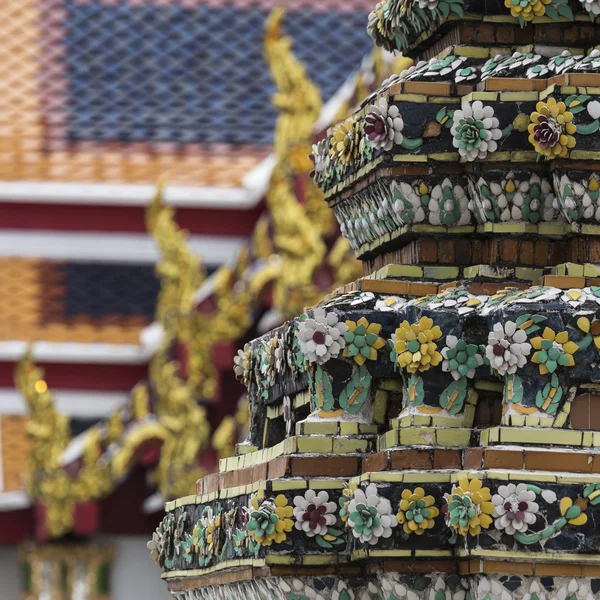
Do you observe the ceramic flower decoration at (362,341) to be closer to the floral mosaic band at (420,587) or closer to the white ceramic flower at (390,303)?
the white ceramic flower at (390,303)

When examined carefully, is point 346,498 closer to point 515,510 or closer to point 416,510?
point 416,510

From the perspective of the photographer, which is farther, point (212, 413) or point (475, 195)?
point (212, 413)

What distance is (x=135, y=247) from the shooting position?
70.7 ft

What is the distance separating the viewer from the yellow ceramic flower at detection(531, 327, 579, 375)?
608 centimetres

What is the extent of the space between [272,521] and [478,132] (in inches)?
52.6

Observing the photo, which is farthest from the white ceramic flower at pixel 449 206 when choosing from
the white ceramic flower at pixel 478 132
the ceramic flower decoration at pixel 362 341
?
the ceramic flower decoration at pixel 362 341

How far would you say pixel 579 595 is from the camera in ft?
19.6

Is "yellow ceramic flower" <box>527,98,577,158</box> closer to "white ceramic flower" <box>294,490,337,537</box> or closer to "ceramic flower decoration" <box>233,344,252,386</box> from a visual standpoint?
"white ceramic flower" <box>294,490,337,537</box>

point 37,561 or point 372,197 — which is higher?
point 372,197

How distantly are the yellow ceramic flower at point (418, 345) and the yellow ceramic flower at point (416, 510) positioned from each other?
1.35ft

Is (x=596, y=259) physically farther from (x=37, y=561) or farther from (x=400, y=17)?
(x=37, y=561)

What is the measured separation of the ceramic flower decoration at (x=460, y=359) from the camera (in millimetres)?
6273

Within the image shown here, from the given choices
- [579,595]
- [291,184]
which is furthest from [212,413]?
[579,595]

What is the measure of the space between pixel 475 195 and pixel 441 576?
4.07ft
